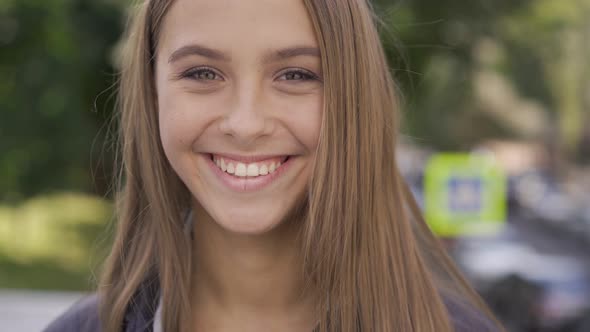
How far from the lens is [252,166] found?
60.0 inches

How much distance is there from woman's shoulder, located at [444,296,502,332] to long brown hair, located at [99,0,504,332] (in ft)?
0.09

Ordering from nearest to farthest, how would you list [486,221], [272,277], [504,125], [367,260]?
1. [367,260]
2. [272,277]
3. [486,221]
4. [504,125]

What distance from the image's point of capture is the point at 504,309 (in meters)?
7.28

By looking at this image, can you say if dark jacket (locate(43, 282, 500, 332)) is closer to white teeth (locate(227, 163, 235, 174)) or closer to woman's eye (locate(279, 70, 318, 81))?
white teeth (locate(227, 163, 235, 174))

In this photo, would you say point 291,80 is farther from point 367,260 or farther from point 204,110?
point 367,260

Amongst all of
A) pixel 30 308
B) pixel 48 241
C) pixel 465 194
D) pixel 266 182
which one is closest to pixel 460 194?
pixel 465 194

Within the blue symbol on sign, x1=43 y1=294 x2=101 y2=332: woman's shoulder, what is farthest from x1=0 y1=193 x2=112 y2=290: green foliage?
x1=43 y1=294 x2=101 y2=332: woman's shoulder

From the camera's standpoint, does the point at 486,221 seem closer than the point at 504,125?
Yes

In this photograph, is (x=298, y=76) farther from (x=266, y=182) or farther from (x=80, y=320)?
(x=80, y=320)

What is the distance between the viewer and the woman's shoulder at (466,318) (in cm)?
165

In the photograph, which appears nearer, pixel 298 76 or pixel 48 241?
pixel 298 76

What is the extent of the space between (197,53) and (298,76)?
0.69 feet

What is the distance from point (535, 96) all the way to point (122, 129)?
15529mm

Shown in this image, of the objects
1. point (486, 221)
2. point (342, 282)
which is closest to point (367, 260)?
point (342, 282)
